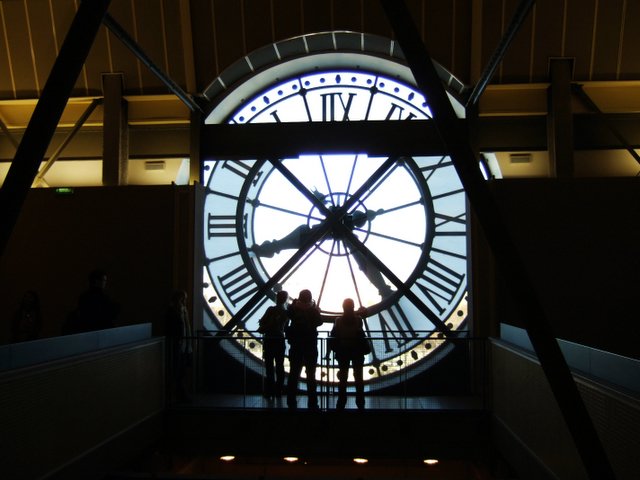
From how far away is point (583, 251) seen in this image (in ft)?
25.2

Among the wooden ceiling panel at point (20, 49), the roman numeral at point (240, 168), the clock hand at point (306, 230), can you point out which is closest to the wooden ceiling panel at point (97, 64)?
the wooden ceiling panel at point (20, 49)

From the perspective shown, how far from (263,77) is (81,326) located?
4.49m

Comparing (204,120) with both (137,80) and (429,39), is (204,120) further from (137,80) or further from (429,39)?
(429,39)

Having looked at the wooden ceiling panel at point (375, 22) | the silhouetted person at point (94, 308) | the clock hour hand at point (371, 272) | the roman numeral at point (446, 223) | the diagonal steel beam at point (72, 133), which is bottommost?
the silhouetted person at point (94, 308)

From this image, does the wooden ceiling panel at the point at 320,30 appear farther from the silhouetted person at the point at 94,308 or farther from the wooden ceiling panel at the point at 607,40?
the silhouetted person at the point at 94,308

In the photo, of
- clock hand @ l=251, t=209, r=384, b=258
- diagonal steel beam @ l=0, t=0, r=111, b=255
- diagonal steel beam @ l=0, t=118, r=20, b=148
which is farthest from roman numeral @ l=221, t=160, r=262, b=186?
diagonal steel beam @ l=0, t=0, r=111, b=255

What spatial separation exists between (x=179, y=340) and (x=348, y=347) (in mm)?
1792

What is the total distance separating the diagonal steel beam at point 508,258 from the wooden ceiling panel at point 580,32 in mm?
4690

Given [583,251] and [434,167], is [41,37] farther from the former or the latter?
[583,251]

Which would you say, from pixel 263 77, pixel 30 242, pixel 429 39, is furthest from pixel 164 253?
pixel 429 39

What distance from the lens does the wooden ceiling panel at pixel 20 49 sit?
8727mm

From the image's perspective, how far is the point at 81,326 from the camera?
20.9 feet

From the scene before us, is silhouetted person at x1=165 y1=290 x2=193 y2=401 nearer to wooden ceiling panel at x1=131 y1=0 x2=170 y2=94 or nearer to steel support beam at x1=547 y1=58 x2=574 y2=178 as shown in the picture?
wooden ceiling panel at x1=131 y1=0 x2=170 y2=94

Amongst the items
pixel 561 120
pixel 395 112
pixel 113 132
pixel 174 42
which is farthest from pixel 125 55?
pixel 561 120
